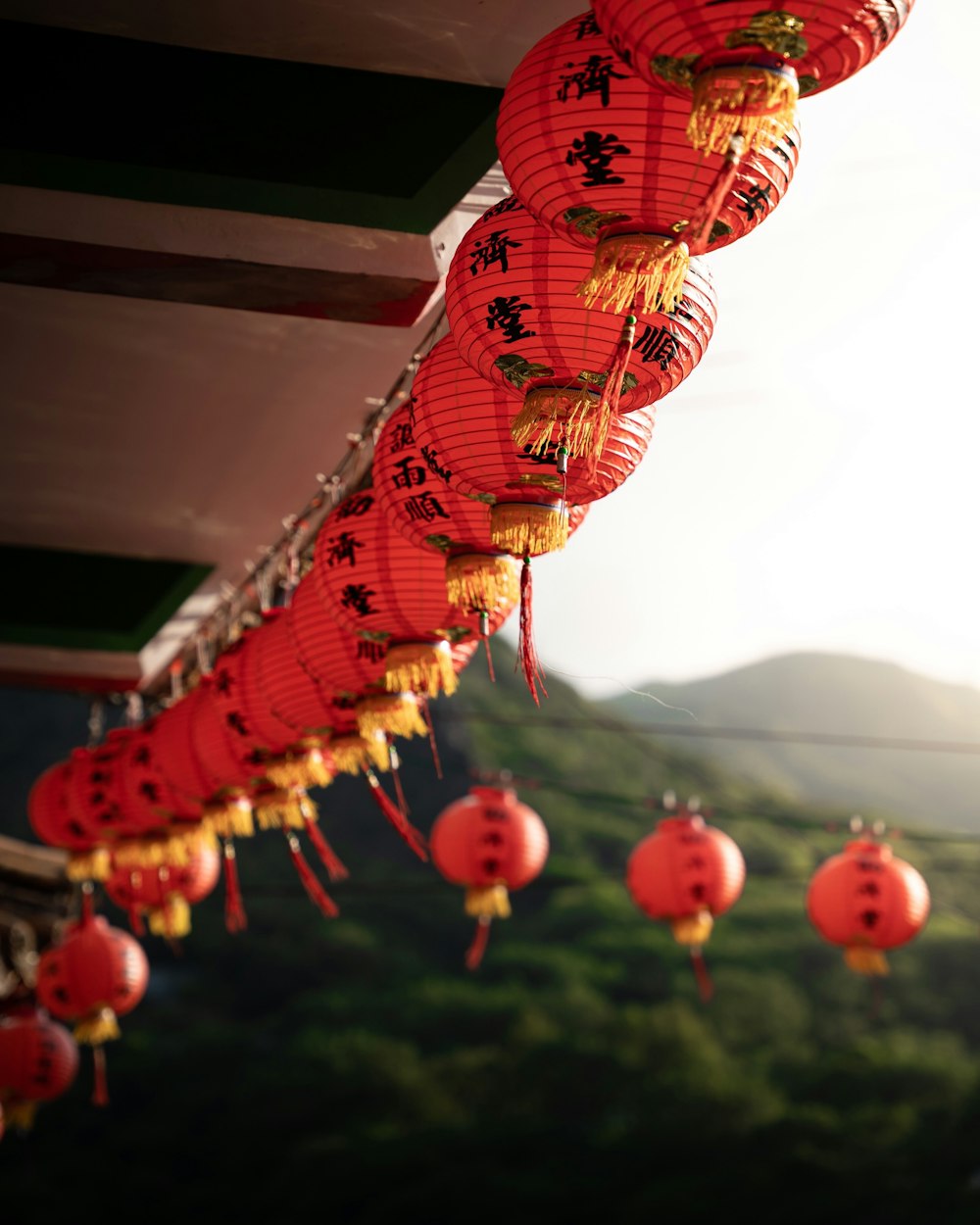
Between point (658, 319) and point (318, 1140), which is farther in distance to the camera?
point (318, 1140)

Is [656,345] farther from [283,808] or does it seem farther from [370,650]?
[283,808]

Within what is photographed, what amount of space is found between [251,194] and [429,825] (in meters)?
12.7

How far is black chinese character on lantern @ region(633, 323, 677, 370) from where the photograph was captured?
1.63 meters

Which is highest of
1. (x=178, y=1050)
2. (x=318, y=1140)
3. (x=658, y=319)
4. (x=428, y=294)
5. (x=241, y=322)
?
(x=241, y=322)

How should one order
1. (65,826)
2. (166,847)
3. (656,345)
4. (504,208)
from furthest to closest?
(65,826) → (166,847) → (504,208) → (656,345)

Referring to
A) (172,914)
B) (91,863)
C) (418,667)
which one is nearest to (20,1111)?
(172,914)

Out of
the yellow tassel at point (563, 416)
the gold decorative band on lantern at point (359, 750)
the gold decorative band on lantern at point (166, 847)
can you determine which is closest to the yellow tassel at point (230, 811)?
the gold decorative band on lantern at point (166, 847)

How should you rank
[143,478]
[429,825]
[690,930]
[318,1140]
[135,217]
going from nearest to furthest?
[135,217] → [143,478] → [690,930] → [318,1140] → [429,825]

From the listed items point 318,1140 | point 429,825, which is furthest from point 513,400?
point 429,825

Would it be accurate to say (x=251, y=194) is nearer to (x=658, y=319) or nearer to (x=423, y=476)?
(x=423, y=476)

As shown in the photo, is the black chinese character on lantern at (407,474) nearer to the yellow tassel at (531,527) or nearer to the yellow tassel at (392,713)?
the yellow tassel at (531,527)

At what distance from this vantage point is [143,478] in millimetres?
4059

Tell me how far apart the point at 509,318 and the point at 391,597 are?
1014 millimetres

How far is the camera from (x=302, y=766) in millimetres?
3564
